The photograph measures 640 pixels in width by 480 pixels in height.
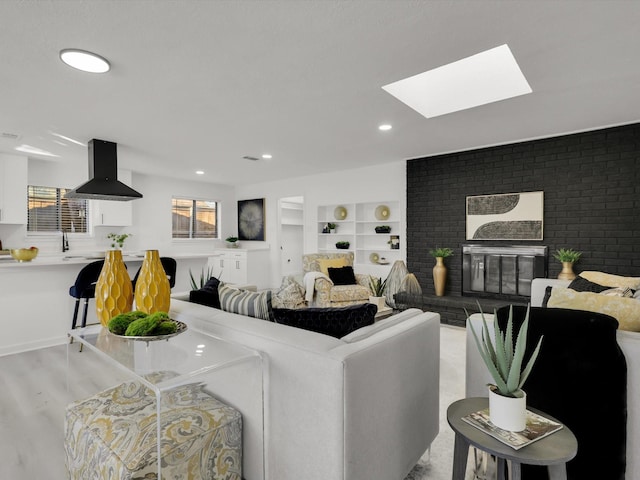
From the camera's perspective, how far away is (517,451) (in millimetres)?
1010

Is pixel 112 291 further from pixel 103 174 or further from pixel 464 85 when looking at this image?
pixel 464 85

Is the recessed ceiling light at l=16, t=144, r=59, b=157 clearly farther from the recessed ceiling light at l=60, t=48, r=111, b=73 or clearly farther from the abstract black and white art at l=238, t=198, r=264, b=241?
the abstract black and white art at l=238, t=198, r=264, b=241

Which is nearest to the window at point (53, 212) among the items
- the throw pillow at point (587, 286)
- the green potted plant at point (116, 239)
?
the green potted plant at point (116, 239)

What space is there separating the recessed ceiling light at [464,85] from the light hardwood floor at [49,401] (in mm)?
2364

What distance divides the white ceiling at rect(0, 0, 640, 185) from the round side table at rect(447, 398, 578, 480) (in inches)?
73.1

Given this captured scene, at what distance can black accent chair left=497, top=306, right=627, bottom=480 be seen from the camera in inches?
51.1

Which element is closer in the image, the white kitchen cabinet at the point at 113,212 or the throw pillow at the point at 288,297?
the throw pillow at the point at 288,297

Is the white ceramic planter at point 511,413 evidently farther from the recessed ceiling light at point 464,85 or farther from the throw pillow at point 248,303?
the recessed ceiling light at point 464,85

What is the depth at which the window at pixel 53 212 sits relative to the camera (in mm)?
5223

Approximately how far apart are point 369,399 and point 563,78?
8.78 ft

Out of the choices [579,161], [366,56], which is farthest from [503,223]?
[366,56]

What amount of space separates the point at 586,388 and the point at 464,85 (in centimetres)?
264

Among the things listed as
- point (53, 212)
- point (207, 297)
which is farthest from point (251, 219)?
point (207, 297)

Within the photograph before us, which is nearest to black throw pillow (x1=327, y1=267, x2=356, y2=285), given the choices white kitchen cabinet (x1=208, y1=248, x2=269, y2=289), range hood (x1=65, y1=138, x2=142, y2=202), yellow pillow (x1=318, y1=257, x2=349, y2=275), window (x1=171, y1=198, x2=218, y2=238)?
yellow pillow (x1=318, y1=257, x2=349, y2=275)
